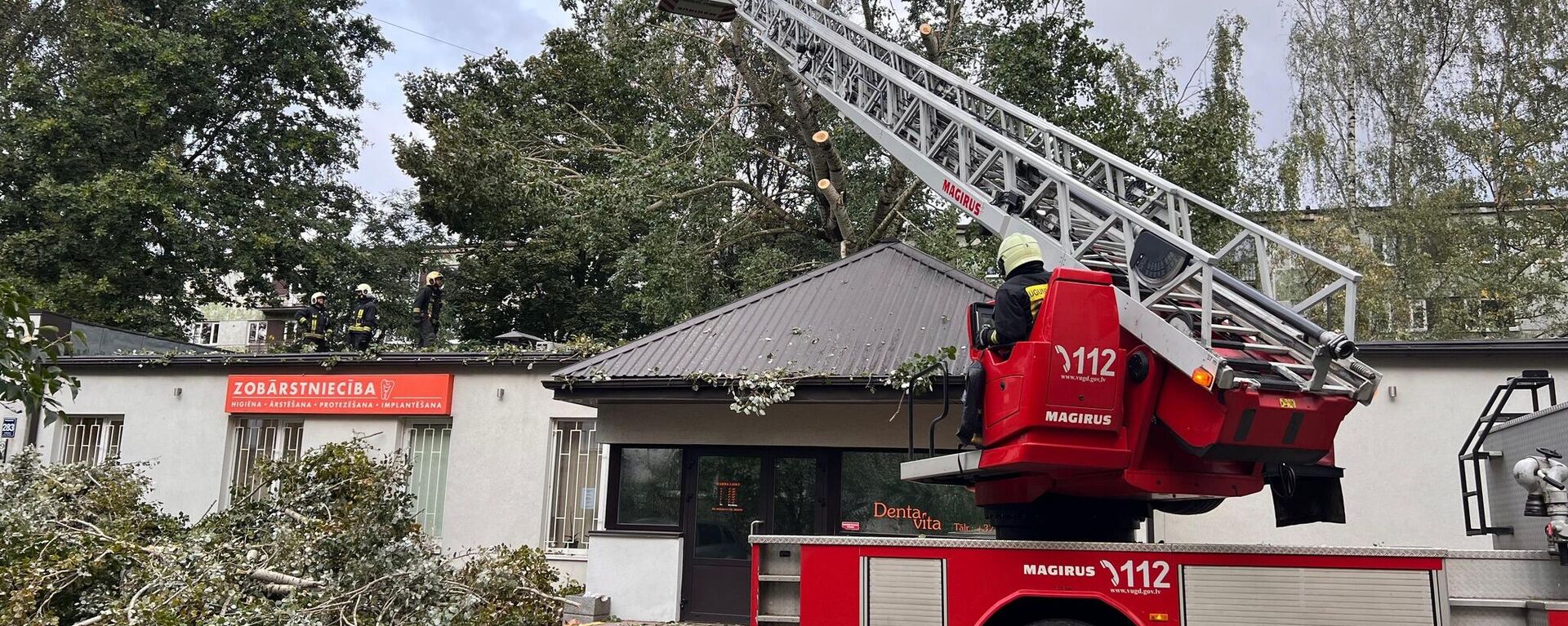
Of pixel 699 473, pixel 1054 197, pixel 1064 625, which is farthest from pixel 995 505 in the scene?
pixel 699 473

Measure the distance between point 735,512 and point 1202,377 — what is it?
22.6 ft

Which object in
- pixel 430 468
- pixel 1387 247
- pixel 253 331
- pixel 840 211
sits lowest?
pixel 430 468

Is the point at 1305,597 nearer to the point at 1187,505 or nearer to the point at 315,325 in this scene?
the point at 1187,505

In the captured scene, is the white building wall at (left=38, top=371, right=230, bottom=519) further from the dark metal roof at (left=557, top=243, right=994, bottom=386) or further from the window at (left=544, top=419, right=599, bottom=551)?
the dark metal roof at (left=557, top=243, right=994, bottom=386)

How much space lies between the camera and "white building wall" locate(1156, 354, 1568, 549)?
11125mm

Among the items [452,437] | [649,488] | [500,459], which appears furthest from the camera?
[452,437]

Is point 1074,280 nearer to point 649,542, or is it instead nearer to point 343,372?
point 649,542

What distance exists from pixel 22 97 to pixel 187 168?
387 cm

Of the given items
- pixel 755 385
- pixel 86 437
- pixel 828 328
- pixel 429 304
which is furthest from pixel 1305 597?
pixel 86 437

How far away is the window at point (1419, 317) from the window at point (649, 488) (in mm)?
19217

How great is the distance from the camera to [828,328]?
1160 cm

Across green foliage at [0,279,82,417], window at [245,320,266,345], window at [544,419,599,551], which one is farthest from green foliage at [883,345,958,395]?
window at [245,320,266,345]

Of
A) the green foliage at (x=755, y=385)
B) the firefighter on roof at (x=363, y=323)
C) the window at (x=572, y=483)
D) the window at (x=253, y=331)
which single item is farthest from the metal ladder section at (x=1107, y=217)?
the window at (x=253, y=331)

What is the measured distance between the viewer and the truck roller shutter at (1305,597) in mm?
5828
